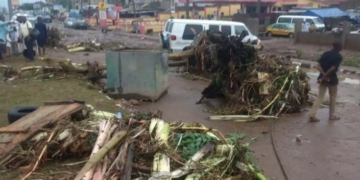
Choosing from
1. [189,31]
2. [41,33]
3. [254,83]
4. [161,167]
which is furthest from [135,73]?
[41,33]

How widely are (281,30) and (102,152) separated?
3248 cm

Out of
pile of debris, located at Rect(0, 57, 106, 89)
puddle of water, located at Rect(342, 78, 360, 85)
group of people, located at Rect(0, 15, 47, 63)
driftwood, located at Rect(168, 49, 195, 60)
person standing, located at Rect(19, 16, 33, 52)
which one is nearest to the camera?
pile of debris, located at Rect(0, 57, 106, 89)

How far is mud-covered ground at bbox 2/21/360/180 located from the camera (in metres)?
6.52

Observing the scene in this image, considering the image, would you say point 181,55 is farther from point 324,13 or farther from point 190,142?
point 324,13

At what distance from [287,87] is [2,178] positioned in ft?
22.5

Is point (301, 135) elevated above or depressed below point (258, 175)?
below

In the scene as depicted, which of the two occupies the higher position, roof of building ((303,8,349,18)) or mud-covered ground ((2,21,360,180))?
roof of building ((303,8,349,18))

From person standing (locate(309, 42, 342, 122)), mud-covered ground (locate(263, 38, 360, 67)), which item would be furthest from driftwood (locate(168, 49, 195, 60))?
mud-covered ground (locate(263, 38, 360, 67))

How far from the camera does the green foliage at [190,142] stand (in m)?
5.89

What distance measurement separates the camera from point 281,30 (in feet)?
118

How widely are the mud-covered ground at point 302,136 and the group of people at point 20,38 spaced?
7.14 m

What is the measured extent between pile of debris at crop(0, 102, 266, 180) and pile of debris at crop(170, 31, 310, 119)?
3299 millimetres

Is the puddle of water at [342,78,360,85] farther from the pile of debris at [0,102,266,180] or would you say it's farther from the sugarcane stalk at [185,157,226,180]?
the sugarcane stalk at [185,157,226,180]

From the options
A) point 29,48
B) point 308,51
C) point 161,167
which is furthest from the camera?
point 308,51
